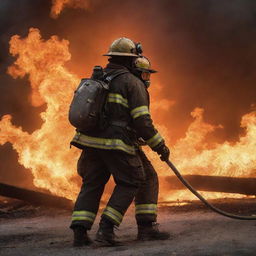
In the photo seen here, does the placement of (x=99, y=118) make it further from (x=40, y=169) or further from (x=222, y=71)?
(x=222, y=71)

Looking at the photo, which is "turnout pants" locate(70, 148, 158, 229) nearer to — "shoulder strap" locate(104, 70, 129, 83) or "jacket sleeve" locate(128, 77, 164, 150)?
"jacket sleeve" locate(128, 77, 164, 150)

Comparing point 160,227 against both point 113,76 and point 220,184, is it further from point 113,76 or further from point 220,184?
point 220,184

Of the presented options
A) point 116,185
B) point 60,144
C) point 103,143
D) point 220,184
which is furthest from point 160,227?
point 60,144

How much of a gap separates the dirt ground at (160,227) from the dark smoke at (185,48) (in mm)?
3960

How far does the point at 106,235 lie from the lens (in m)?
4.48

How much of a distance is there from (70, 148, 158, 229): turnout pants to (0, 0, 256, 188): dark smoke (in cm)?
579

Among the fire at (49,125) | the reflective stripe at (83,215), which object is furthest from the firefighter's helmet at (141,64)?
the fire at (49,125)

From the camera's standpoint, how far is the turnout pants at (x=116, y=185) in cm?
458

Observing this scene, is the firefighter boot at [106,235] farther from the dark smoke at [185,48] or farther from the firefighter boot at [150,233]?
the dark smoke at [185,48]

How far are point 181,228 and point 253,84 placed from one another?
6.27 m

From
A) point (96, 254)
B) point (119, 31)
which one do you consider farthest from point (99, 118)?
point (119, 31)

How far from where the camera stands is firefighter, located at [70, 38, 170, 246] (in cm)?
457

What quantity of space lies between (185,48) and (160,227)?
618 cm

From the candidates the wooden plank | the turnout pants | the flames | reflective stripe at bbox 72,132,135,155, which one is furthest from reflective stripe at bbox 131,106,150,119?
the flames
